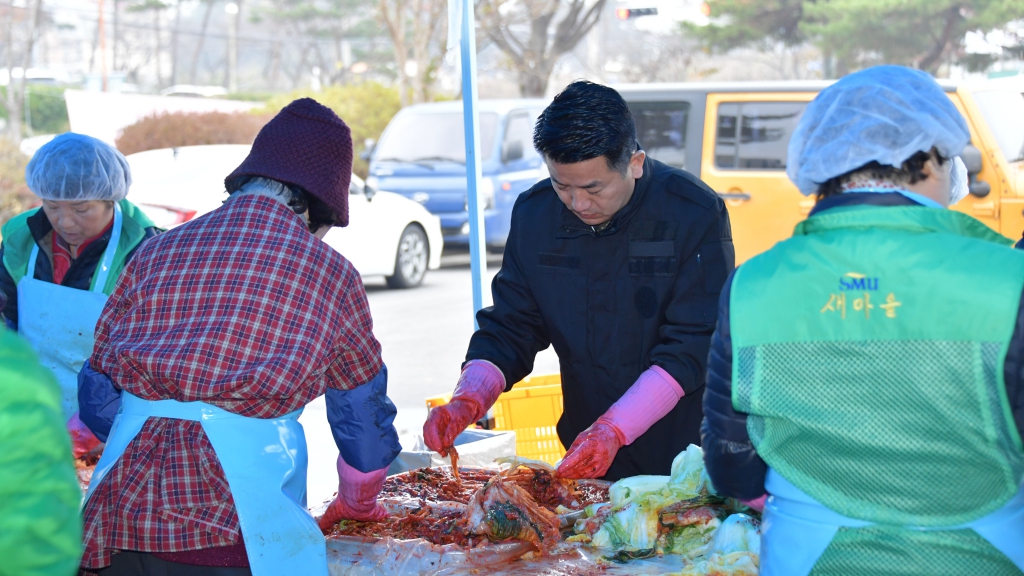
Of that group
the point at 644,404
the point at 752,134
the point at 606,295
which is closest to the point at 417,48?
the point at 752,134

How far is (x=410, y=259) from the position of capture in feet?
38.3

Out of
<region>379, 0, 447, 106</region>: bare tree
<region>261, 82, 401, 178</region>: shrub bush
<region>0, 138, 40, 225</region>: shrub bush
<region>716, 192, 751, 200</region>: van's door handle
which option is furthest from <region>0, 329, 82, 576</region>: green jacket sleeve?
<region>261, 82, 401, 178</region>: shrub bush

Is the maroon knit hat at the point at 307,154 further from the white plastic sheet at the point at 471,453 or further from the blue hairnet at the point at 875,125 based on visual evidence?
the white plastic sheet at the point at 471,453

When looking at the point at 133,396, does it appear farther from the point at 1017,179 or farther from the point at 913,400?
the point at 1017,179

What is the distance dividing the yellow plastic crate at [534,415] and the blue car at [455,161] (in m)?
7.71

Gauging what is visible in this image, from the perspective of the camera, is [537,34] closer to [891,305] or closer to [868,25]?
[868,25]

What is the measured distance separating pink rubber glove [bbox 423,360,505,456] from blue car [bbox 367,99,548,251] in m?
8.85

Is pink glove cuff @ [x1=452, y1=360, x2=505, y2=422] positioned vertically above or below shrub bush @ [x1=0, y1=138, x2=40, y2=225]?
above

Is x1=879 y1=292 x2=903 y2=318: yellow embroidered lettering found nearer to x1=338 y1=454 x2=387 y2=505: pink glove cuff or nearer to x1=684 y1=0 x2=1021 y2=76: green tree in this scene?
x1=338 y1=454 x2=387 y2=505: pink glove cuff

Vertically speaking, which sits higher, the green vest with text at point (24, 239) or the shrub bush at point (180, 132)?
the green vest with text at point (24, 239)

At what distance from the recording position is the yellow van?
7.32m

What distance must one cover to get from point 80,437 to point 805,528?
8.60 feet

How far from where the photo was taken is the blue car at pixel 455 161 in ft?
38.9

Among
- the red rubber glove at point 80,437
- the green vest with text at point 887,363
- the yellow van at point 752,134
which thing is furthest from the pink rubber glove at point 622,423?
the yellow van at point 752,134
